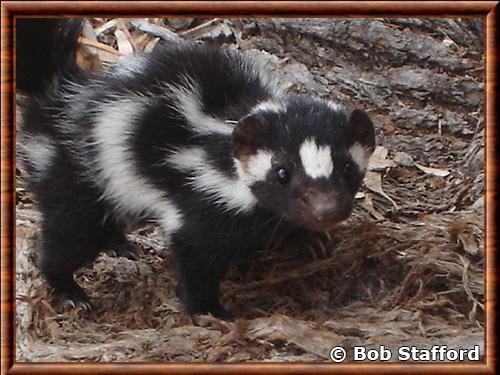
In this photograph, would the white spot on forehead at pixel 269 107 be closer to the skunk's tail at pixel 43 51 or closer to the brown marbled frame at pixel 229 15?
the brown marbled frame at pixel 229 15

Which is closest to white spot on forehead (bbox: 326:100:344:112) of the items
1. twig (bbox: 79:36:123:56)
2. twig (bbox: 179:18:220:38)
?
twig (bbox: 179:18:220:38)

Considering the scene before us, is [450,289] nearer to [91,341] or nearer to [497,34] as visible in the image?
[497,34]

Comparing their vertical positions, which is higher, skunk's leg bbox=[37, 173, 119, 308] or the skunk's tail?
the skunk's tail

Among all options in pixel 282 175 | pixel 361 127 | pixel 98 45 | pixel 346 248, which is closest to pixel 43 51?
pixel 98 45

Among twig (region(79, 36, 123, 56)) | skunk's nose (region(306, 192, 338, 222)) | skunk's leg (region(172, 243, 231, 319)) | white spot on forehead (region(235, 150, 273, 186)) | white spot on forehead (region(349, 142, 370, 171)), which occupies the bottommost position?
skunk's leg (region(172, 243, 231, 319))

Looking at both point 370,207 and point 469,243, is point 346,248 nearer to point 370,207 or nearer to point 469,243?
point 370,207

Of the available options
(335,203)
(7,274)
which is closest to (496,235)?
(335,203)

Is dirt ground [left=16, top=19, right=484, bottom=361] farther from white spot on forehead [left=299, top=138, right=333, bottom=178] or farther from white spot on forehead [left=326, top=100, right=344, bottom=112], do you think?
white spot on forehead [left=299, top=138, right=333, bottom=178]
